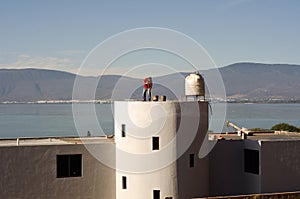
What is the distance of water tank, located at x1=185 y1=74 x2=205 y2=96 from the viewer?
2042 centimetres

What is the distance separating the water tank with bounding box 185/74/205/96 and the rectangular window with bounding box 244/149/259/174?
3.23m

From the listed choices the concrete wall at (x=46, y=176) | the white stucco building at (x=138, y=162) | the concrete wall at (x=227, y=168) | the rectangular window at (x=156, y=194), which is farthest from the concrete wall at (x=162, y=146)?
the concrete wall at (x=227, y=168)

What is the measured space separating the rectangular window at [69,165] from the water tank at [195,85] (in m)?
4.96

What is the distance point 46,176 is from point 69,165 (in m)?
0.96

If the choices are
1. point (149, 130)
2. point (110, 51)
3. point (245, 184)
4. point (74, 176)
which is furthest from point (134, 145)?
point (245, 184)

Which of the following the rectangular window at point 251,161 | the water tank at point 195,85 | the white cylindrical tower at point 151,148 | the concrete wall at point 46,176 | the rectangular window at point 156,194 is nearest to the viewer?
the white cylindrical tower at point 151,148

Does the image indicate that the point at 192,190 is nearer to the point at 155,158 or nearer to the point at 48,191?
the point at 155,158

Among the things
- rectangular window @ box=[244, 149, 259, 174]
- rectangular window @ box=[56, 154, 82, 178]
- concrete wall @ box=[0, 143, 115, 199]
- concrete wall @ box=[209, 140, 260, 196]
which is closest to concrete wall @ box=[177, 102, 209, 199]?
concrete wall @ box=[209, 140, 260, 196]

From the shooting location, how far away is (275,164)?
20734 millimetres

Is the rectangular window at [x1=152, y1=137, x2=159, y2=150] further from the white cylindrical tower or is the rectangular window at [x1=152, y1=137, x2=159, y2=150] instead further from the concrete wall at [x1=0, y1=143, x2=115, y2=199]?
the concrete wall at [x1=0, y1=143, x2=115, y2=199]

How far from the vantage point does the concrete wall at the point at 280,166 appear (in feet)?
67.3

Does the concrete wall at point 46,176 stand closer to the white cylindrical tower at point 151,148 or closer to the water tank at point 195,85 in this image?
the white cylindrical tower at point 151,148

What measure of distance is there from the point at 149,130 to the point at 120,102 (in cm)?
166

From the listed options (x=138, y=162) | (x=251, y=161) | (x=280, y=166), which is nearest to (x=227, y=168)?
(x=251, y=161)
